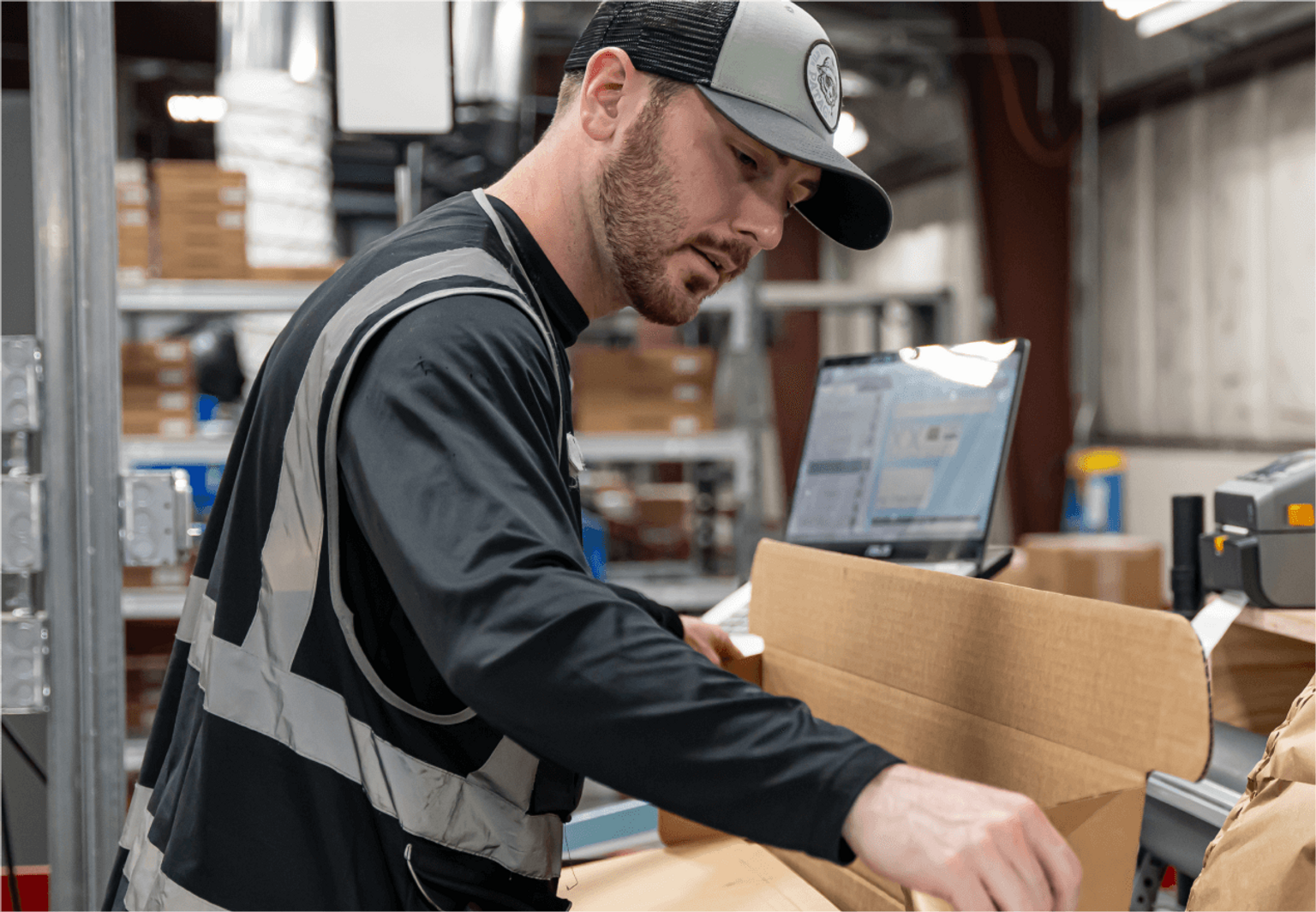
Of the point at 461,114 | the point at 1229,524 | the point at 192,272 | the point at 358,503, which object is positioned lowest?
the point at 1229,524

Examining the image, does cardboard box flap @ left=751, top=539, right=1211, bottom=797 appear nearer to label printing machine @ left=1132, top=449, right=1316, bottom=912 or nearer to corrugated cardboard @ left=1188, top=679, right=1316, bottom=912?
corrugated cardboard @ left=1188, top=679, right=1316, bottom=912

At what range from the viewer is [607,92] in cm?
91

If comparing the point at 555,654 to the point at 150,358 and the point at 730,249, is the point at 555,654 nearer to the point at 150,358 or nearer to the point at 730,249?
the point at 730,249

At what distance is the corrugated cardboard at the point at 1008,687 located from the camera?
75cm

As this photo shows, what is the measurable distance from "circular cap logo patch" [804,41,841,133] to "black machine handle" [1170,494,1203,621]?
106cm

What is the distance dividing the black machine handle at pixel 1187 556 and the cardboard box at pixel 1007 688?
83 cm

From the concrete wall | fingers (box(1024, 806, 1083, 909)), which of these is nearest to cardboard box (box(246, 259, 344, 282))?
fingers (box(1024, 806, 1083, 909))

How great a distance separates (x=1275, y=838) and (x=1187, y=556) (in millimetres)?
930

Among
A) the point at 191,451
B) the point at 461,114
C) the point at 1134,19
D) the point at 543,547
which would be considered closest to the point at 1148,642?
the point at 543,547

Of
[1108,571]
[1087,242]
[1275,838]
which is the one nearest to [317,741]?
[1275,838]

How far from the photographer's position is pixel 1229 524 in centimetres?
158

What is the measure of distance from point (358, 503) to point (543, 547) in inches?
5.7

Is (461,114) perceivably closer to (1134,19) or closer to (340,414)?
(340,414)

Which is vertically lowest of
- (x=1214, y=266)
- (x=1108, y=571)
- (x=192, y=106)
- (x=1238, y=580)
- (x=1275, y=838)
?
(x=1108, y=571)
